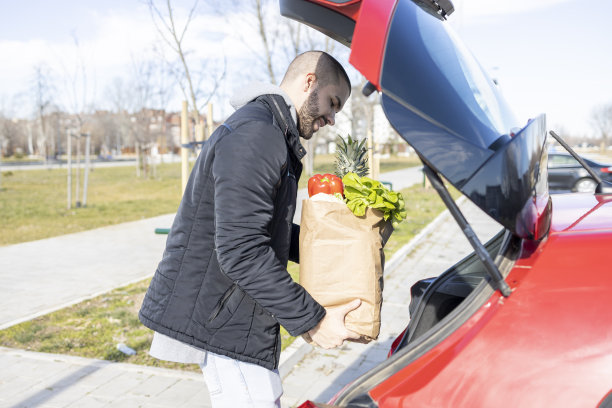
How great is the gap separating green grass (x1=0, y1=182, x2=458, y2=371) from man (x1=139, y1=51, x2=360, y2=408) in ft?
8.07

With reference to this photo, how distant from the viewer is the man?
1.73 m

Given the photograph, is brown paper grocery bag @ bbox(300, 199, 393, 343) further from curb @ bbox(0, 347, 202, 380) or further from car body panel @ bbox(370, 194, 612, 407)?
curb @ bbox(0, 347, 202, 380)

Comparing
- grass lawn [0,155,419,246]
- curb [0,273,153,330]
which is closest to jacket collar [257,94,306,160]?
curb [0,273,153,330]

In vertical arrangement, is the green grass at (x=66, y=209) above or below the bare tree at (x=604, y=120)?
below

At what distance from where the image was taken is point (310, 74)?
1.99m

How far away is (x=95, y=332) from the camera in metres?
5.11

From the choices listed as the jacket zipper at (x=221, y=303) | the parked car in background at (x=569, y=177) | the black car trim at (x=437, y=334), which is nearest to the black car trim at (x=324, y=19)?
the black car trim at (x=437, y=334)

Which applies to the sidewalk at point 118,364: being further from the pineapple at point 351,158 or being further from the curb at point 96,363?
the pineapple at point 351,158

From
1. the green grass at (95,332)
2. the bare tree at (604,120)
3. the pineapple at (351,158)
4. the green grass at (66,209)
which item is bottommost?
the green grass at (95,332)

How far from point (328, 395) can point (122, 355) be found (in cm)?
183

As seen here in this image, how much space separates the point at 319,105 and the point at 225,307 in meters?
0.80

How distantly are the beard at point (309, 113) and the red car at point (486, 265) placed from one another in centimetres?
39

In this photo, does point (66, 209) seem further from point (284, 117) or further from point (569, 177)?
point (569, 177)

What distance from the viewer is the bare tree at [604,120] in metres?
83.9
